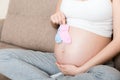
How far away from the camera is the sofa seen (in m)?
1.63

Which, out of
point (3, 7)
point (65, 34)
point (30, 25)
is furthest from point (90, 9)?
point (3, 7)

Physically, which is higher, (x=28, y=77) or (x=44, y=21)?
(x=44, y=21)

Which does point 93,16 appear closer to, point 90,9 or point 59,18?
point 90,9

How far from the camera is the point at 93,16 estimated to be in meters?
1.23

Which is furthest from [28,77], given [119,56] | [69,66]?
[119,56]

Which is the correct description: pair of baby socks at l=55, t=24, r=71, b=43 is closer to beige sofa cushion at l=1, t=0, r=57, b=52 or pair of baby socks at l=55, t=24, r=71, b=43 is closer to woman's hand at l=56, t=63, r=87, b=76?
woman's hand at l=56, t=63, r=87, b=76

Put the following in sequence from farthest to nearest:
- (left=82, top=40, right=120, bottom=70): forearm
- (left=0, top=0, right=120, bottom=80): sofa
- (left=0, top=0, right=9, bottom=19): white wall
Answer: (left=0, top=0, right=9, bottom=19): white wall
(left=0, top=0, right=120, bottom=80): sofa
(left=82, top=40, right=120, bottom=70): forearm

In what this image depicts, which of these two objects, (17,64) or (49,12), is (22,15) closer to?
(49,12)

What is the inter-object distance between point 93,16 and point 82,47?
0.17m

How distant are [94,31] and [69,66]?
8.8 inches

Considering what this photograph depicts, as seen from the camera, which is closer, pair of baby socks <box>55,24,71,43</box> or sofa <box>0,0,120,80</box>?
pair of baby socks <box>55,24,71,43</box>

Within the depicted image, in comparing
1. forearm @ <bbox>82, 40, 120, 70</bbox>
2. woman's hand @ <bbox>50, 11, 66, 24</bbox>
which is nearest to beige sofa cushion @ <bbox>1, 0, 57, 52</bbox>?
woman's hand @ <bbox>50, 11, 66, 24</bbox>

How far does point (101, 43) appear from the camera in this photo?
4.05ft

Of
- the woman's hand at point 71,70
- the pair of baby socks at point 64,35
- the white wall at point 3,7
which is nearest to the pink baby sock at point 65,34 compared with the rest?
the pair of baby socks at point 64,35
